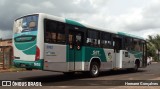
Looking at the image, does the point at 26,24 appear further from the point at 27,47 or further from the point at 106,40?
the point at 106,40

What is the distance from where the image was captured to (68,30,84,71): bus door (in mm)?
16844

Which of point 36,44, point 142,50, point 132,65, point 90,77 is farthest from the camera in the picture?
point 142,50

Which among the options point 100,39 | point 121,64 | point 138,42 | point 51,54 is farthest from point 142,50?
point 51,54

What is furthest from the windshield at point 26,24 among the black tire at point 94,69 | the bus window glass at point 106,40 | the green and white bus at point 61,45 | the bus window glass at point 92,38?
the bus window glass at point 106,40

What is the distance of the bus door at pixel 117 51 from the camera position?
2194cm

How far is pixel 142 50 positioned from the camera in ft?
A: 88.0

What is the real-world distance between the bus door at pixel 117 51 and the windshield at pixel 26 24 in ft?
25.9

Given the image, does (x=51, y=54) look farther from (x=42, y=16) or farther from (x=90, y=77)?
(x=90, y=77)

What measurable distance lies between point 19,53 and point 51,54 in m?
1.67

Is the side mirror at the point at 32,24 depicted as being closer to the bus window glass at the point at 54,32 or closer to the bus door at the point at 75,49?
the bus window glass at the point at 54,32

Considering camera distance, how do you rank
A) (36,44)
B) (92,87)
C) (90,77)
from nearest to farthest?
(92,87), (36,44), (90,77)

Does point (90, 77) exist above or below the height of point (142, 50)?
below

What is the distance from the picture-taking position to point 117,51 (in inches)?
878

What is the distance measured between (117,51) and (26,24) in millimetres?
8627
